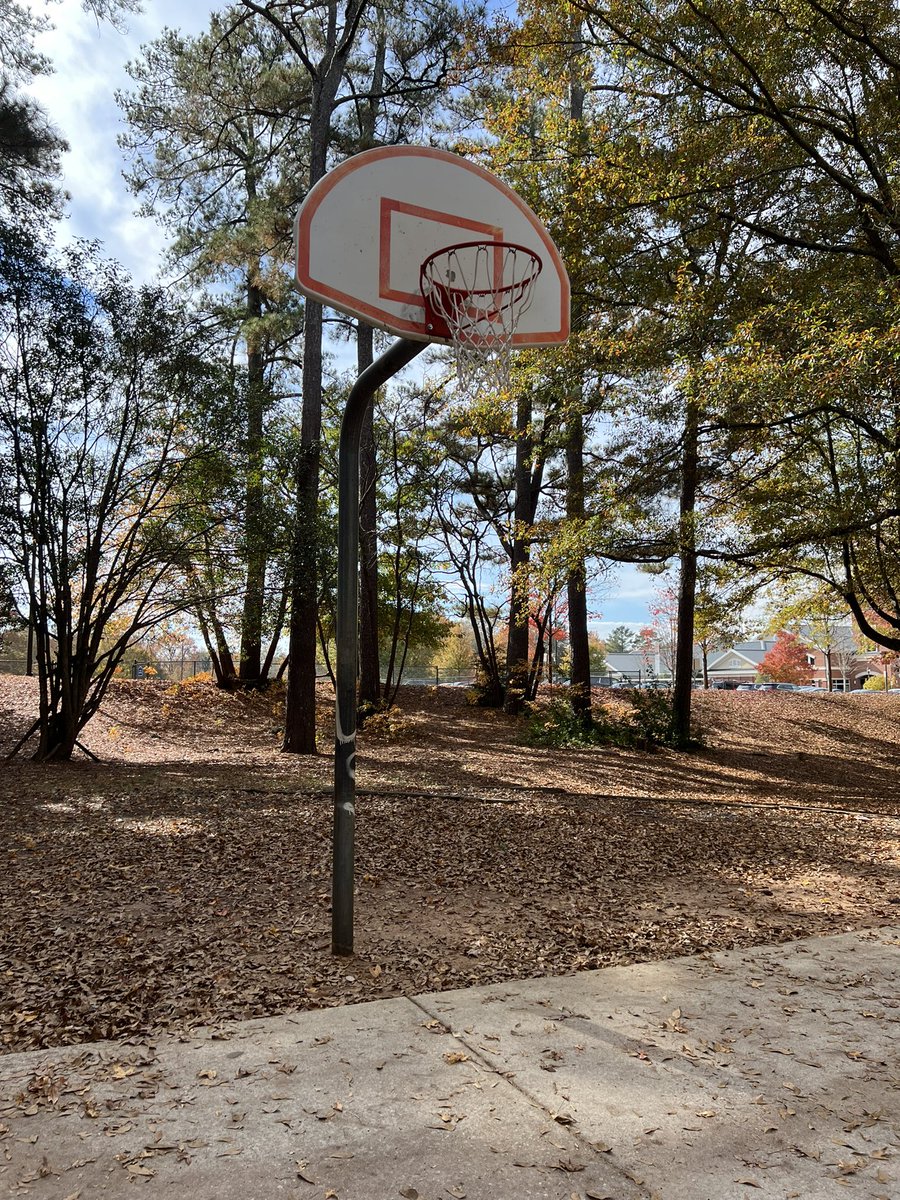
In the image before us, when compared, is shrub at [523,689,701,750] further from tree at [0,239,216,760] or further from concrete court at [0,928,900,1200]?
concrete court at [0,928,900,1200]

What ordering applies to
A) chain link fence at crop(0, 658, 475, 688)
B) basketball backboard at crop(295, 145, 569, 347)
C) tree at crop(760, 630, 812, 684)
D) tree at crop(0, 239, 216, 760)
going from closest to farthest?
basketball backboard at crop(295, 145, 569, 347), tree at crop(0, 239, 216, 760), chain link fence at crop(0, 658, 475, 688), tree at crop(760, 630, 812, 684)

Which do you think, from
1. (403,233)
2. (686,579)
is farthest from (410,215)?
(686,579)

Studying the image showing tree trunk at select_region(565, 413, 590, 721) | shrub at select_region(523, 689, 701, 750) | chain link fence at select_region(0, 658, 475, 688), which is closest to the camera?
tree trunk at select_region(565, 413, 590, 721)

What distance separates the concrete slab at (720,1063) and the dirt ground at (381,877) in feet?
1.33

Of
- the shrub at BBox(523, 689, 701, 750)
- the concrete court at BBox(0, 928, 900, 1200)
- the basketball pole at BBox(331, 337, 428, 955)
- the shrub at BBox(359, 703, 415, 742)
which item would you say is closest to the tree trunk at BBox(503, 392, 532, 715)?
the shrub at BBox(523, 689, 701, 750)

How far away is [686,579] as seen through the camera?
41.4 feet

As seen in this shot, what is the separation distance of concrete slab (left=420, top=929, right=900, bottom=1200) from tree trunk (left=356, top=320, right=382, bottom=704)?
10.6m

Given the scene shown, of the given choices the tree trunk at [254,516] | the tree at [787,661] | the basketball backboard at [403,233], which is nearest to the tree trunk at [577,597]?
the tree trunk at [254,516]

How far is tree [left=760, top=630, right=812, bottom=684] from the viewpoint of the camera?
1503 inches

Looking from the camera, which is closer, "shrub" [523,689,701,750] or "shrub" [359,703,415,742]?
"shrub" [359,703,415,742]

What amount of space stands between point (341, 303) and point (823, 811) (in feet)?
24.6

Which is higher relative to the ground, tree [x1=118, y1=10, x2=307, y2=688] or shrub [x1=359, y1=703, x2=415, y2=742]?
tree [x1=118, y1=10, x2=307, y2=688]

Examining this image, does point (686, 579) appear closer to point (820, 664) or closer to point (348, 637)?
point (348, 637)

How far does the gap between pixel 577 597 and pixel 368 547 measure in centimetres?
392
